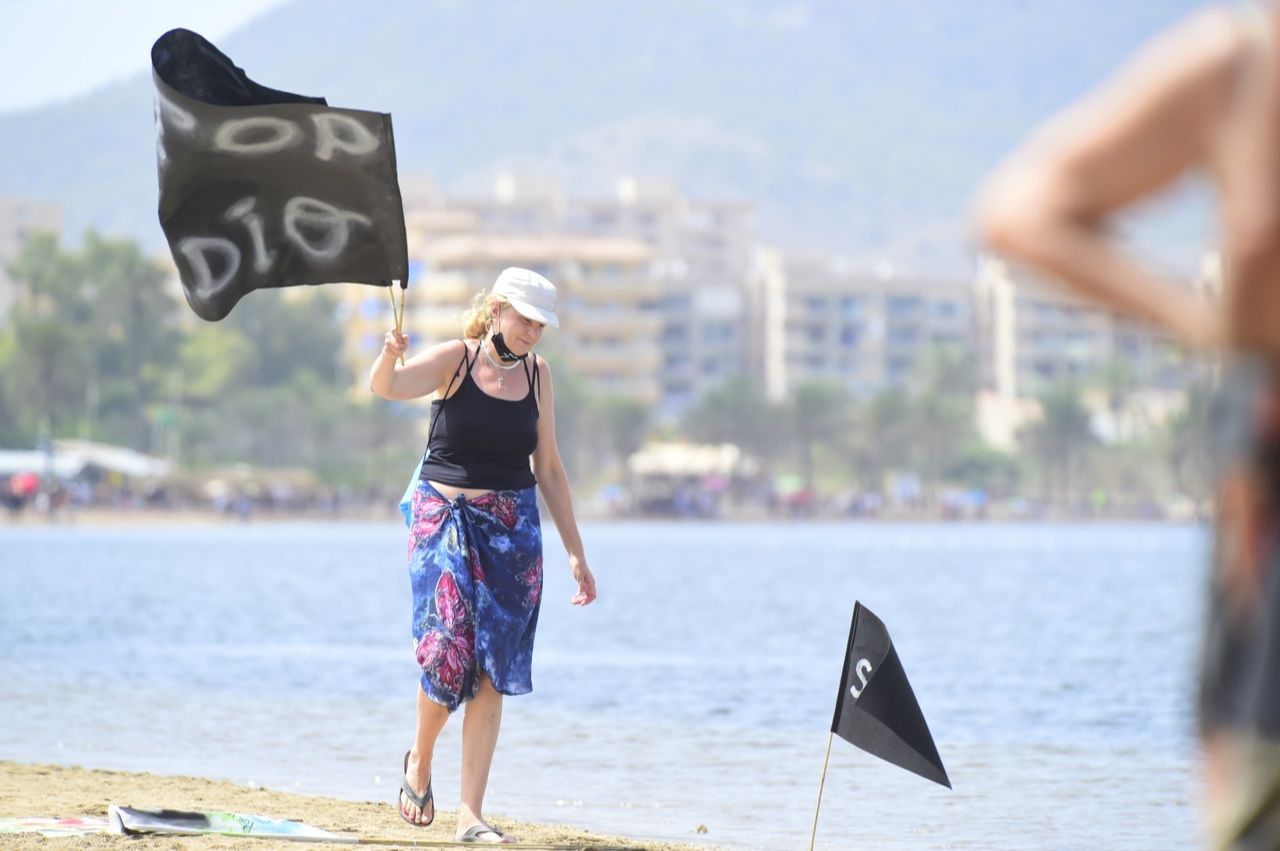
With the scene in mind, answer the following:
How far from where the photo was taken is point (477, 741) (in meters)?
6.86

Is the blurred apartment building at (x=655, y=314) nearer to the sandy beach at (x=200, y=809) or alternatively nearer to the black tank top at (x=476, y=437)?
the sandy beach at (x=200, y=809)

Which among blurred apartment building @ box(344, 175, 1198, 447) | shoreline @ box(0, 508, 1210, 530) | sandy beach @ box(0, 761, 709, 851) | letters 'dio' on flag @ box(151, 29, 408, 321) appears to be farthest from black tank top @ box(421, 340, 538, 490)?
blurred apartment building @ box(344, 175, 1198, 447)

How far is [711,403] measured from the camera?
471 feet

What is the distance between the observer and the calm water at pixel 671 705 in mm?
9148

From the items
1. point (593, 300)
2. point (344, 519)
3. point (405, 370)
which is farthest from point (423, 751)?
point (593, 300)

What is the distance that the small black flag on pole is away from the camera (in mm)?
6969

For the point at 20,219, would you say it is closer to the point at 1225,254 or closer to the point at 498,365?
the point at 498,365

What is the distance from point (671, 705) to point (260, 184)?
8298 mm

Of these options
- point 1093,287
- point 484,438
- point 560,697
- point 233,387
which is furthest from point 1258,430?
point 233,387

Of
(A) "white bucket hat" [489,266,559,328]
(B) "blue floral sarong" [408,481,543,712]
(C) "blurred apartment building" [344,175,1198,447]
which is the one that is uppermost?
(C) "blurred apartment building" [344,175,1198,447]

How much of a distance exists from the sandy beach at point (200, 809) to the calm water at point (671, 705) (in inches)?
23.2

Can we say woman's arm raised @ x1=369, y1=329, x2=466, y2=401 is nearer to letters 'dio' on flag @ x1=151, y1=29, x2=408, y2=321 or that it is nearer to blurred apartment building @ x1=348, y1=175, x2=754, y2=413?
letters 'dio' on flag @ x1=151, y1=29, x2=408, y2=321

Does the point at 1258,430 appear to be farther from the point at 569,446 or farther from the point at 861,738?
the point at 569,446

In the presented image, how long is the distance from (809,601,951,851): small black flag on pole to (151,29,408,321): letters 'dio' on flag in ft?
6.20
